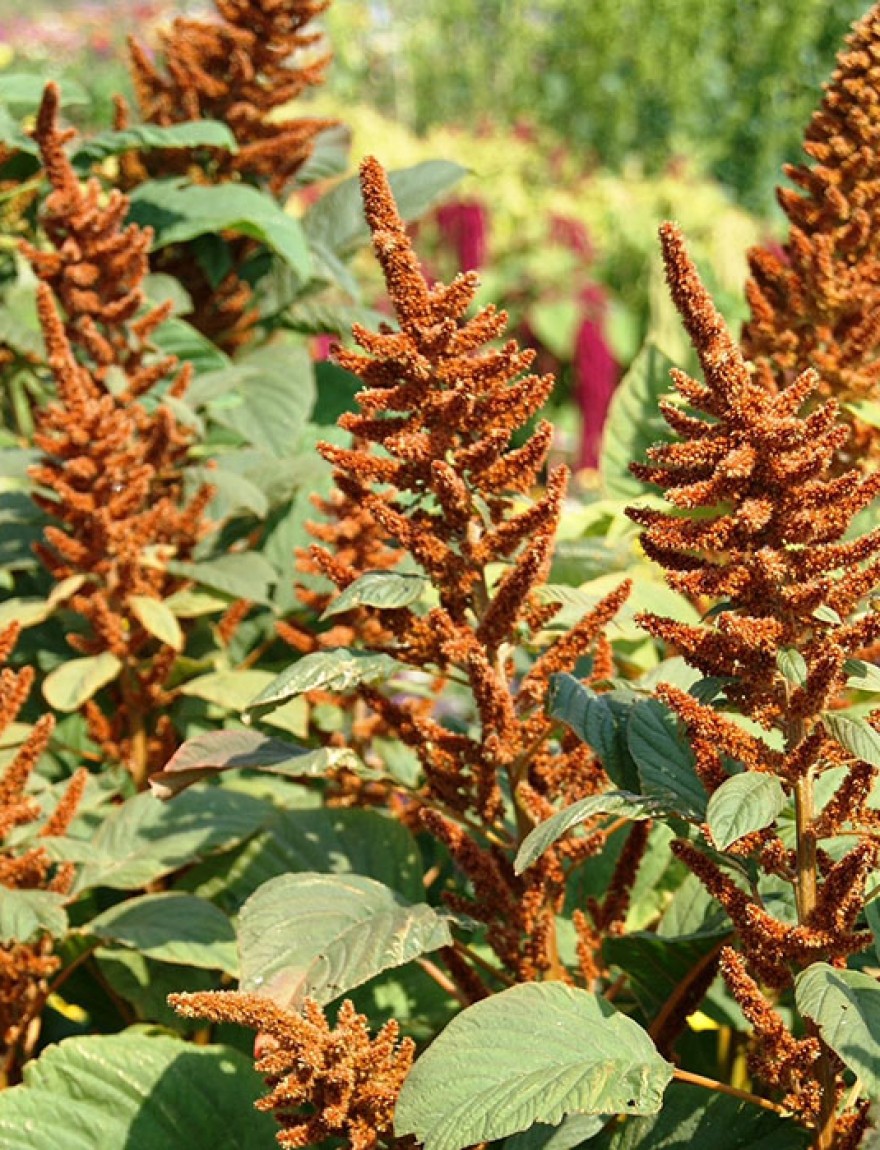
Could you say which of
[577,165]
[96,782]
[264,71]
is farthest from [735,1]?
[96,782]

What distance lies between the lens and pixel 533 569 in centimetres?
116

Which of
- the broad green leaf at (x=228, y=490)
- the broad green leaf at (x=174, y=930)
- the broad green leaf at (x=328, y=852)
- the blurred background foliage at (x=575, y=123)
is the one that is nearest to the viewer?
the broad green leaf at (x=174, y=930)

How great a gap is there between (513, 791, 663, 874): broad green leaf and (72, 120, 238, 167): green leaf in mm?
1141

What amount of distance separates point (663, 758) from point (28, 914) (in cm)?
57

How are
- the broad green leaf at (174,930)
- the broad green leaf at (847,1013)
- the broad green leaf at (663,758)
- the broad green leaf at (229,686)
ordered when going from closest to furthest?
1. the broad green leaf at (847,1013)
2. the broad green leaf at (663,758)
3. the broad green leaf at (174,930)
4. the broad green leaf at (229,686)

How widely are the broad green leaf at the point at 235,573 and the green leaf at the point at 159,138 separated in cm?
54

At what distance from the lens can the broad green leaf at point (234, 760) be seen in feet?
3.98

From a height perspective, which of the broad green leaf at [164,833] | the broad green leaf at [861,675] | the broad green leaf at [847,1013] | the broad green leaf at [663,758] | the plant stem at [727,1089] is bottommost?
the broad green leaf at [164,833]

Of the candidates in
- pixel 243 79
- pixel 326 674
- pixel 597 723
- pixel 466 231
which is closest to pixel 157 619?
pixel 326 674

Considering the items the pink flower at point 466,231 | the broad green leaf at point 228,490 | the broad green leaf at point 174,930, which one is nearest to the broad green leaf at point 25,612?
the broad green leaf at point 228,490

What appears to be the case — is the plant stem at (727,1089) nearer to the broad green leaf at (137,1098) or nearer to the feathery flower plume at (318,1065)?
the feathery flower plume at (318,1065)

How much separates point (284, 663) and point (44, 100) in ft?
2.51

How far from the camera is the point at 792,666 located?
0.99 meters

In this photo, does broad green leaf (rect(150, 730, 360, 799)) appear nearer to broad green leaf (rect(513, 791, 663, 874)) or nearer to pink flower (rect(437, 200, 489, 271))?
broad green leaf (rect(513, 791, 663, 874))
